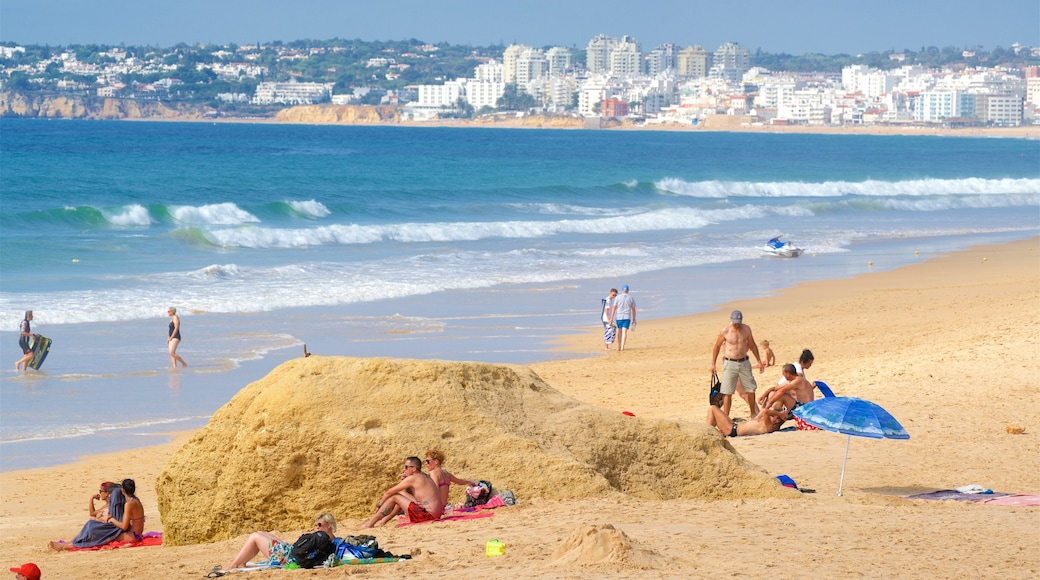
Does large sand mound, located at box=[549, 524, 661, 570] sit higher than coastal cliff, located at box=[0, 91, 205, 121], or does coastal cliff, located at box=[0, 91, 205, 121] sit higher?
coastal cliff, located at box=[0, 91, 205, 121]

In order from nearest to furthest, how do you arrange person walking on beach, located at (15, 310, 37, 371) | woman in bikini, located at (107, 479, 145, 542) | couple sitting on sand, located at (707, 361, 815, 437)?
1. woman in bikini, located at (107, 479, 145, 542)
2. couple sitting on sand, located at (707, 361, 815, 437)
3. person walking on beach, located at (15, 310, 37, 371)

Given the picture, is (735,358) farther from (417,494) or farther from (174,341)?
(174,341)

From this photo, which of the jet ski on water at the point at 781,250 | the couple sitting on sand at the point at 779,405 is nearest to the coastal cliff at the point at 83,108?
the jet ski on water at the point at 781,250

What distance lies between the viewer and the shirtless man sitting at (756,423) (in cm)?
1172

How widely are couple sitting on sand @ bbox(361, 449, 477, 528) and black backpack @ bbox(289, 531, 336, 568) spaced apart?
2.90 ft

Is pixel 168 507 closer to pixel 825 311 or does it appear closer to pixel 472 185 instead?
pixel 825 311

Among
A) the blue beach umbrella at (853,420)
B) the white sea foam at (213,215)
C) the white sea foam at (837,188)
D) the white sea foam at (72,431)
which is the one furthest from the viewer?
the white sea foam at (837,188)

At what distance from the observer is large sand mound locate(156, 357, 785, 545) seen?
27.8 ft

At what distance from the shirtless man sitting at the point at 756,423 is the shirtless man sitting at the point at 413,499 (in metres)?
4.14

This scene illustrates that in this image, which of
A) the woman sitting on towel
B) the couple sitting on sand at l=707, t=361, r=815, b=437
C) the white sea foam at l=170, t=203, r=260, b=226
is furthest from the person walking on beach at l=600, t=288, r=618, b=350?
the white sea foam at l=170, t=203, r=260, b=226

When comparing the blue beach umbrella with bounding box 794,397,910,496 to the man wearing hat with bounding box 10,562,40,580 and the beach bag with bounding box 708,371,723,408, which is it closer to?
the beach bag with bounding box 708,371,723,408

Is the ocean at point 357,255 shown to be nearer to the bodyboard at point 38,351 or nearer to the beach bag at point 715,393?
the bodyboard at point 38,351

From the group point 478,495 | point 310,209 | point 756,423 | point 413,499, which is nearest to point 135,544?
point 413,499

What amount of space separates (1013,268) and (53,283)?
20.1 metres
